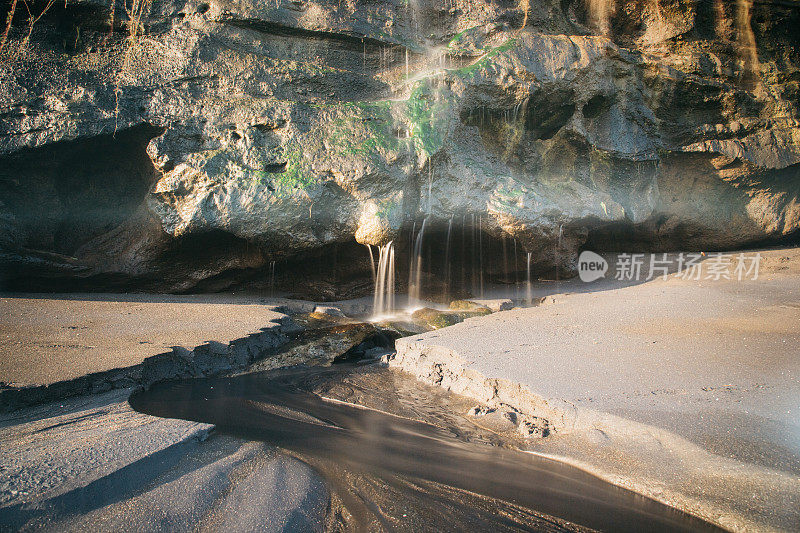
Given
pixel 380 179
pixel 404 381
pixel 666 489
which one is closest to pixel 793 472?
pixel 666 489

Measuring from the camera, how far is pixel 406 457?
266 cm

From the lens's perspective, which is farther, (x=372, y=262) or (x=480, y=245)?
(x=480, y=245)

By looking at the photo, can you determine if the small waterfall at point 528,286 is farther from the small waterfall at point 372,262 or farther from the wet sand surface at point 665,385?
the small waterfall at point 372,262

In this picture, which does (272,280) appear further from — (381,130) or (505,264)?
(505,264)

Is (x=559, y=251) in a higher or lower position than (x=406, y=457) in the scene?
higher

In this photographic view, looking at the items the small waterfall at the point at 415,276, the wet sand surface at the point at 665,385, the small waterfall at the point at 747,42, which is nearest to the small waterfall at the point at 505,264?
the small waterfall at the point at 415,276

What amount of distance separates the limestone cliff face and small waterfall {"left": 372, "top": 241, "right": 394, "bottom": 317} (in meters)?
0.46

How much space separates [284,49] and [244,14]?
2.59ft

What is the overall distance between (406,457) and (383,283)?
202 inches

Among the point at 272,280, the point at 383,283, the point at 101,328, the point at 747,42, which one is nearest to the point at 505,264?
the point at 383,283

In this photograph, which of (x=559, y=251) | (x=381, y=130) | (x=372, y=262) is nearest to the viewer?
(x=381, y=130)

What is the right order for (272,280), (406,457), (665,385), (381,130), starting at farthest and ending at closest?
1. (272,280)
2. (381,130)
3. (665,385)
4. (406,457)

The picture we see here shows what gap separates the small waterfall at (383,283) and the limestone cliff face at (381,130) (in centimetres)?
46

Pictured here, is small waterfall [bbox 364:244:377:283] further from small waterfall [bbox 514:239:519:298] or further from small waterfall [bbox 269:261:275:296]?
small waterfall [bbox 514:239:519:298]
